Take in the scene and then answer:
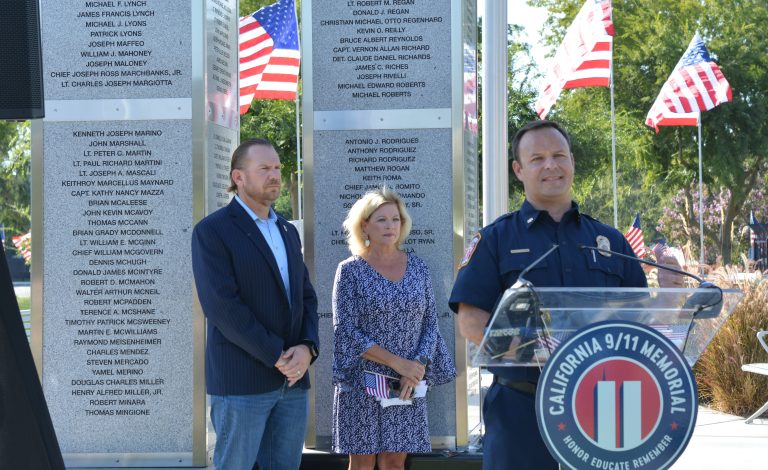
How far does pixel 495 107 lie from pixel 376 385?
11.4 feet

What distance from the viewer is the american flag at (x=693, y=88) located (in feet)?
61.6

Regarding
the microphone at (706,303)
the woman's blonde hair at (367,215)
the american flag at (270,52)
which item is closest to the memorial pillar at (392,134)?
the woman's blonde hair at (367,215)

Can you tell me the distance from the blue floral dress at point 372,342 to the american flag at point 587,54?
1034 cm

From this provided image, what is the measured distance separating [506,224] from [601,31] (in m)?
13.1

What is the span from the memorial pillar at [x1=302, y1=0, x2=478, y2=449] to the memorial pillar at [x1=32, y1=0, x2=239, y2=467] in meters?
0.77

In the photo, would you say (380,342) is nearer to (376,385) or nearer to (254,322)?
(376,385)

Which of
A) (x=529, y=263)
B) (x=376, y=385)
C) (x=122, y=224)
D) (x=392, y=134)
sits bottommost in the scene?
(x=376, y=385)

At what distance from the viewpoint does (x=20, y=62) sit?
139 inches

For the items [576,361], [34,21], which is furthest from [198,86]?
[576,361]

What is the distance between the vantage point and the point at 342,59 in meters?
6.66

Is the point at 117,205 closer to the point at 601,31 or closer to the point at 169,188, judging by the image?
the point at 169,188

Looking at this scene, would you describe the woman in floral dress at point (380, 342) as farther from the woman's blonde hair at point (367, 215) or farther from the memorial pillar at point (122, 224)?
the memorial pillar at point (122, 224)

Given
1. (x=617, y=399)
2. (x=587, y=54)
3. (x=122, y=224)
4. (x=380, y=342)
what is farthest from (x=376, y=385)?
(x=587, y=54)

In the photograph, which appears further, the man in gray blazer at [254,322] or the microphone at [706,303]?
the man in gray blazer at [254,322]
